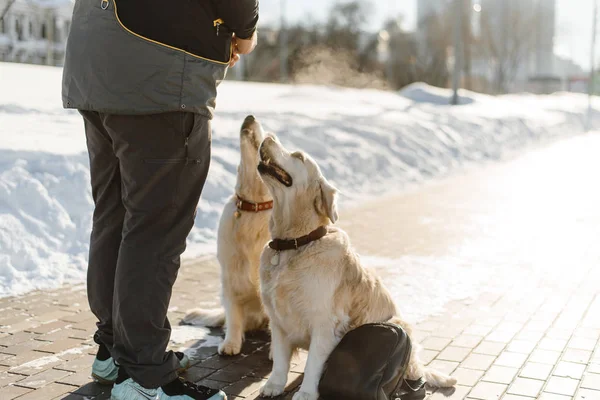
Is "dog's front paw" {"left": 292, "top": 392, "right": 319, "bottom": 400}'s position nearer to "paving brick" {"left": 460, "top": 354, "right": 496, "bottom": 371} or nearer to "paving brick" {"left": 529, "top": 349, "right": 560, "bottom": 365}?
"paving brick" {"left": 460, "top": 354, "right": 496, "bottom": 371}

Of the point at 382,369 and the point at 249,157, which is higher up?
the point at 249,157

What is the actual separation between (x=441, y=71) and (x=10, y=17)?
35.9m

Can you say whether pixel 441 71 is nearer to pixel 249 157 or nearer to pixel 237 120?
pixel 237 120

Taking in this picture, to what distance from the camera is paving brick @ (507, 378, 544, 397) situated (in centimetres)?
373

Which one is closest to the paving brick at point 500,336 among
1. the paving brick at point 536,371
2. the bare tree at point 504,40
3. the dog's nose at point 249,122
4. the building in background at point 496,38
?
the paving brick at point 536,371

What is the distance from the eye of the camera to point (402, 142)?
51.0 feet

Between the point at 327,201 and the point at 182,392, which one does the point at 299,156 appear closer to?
the point at 327,201

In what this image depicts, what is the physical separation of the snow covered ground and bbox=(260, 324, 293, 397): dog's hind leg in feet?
8.72

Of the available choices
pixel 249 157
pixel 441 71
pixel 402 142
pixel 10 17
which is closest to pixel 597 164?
pixel 402 142

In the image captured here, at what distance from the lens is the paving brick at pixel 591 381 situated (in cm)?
380

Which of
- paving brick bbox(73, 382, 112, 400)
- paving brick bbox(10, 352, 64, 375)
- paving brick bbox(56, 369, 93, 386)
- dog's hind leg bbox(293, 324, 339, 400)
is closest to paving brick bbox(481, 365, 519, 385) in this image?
dog's hind leg bbox(293, 324, 339, 400)

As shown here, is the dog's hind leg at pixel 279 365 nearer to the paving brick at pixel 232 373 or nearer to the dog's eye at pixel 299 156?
the paving brick at pixel 232 373

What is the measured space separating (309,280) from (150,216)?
34.6 inches

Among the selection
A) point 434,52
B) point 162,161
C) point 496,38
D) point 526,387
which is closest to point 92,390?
point 162,161
